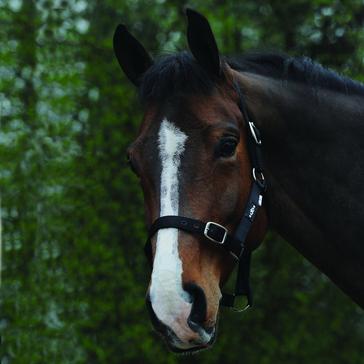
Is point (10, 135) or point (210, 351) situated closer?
point (10, 135)

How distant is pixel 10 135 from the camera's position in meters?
6.55

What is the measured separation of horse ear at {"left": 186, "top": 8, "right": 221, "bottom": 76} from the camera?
3213 mm

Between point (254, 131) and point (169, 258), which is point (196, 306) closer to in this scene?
point (169, 258)

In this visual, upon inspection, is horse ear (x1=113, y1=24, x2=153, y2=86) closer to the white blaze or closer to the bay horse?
the bay horse

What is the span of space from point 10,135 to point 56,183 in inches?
20.4

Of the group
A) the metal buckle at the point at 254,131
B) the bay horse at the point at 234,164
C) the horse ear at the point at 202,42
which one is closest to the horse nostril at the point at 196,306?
the bay horse at the point at 234,164

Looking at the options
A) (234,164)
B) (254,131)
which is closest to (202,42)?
(254,131)

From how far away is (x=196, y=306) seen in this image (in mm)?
2857

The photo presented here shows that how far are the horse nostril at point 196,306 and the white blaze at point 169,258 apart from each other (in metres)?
0.02

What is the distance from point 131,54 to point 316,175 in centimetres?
94

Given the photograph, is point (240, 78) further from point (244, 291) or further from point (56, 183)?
point (56, 183)

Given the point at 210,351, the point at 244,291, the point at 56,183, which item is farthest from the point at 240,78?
the point at 210,351

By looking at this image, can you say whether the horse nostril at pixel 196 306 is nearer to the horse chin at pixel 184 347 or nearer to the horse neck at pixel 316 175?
the horse chin at pixel 184 347

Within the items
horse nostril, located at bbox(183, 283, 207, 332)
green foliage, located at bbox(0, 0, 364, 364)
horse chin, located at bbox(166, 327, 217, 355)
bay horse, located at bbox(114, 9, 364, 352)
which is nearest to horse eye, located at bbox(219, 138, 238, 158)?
bay horse, located at bbox(114, 9, 364, 352)
